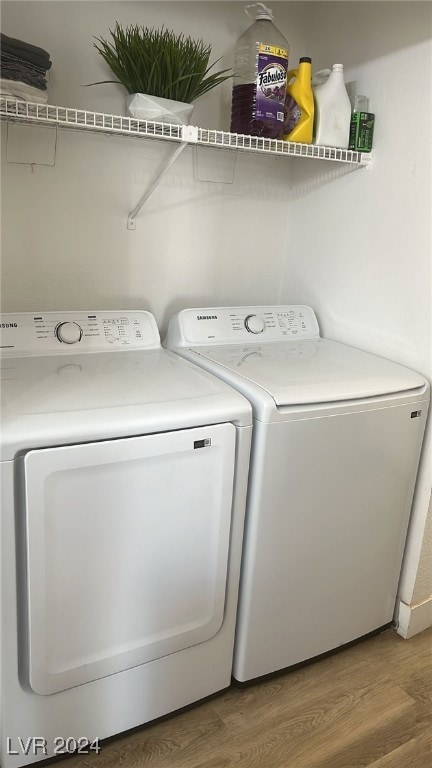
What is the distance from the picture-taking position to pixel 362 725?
1607 mm

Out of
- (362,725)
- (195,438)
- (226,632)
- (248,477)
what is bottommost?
(362,725)

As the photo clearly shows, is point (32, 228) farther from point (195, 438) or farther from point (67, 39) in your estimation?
point (195, 438)

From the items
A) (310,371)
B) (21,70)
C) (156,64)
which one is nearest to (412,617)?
(310,371)

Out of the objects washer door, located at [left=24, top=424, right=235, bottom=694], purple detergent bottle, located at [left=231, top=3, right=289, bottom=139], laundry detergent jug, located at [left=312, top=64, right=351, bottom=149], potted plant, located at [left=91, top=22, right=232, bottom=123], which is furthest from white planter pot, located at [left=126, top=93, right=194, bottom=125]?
washer door, located at [left=24, top=424, right=235, bottom=694]

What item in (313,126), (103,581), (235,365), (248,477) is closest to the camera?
(103,581)

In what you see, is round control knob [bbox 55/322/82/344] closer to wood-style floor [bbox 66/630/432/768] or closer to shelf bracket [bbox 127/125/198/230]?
shelf bracket [bbox 127/125/198/230]

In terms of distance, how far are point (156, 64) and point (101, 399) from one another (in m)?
0.94

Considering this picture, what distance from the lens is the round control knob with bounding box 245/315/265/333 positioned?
2.02 meters

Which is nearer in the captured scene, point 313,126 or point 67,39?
point 67,39

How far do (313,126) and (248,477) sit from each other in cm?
111

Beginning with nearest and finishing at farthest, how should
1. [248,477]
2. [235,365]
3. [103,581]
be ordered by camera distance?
1. [103,581]
2. [248,477]
3. [235,365]

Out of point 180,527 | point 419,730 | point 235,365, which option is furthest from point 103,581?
point 419,730

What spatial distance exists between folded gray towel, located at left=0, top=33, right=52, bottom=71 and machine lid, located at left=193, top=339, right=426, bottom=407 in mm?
877
